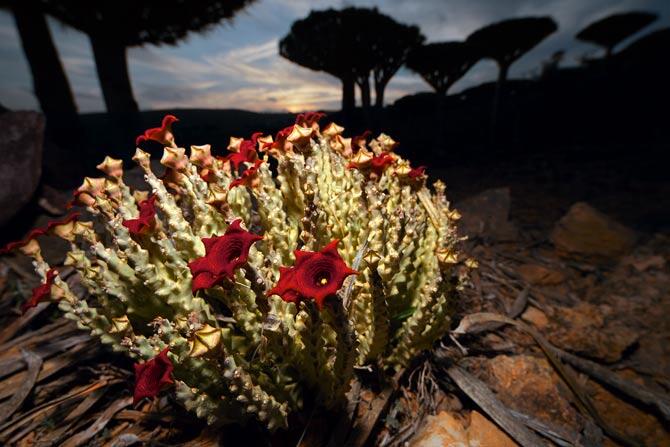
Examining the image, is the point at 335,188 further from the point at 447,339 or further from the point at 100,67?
the point at 100,67

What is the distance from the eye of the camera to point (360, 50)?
9.57 meters

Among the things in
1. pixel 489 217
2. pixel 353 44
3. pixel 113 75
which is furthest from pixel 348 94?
pixel 113 75

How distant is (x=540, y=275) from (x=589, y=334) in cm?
99

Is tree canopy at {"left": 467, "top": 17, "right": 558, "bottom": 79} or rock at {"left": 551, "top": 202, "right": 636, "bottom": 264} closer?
rock at {"left": 551, "top": 202, "right": 636, "bottom": 264}

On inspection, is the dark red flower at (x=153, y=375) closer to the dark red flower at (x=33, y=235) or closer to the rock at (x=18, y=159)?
the dark red flower at (x=33, y=235)

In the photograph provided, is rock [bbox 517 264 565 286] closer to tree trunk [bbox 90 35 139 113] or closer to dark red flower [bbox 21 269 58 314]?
dark red flower [bbox 21 269 58 314]

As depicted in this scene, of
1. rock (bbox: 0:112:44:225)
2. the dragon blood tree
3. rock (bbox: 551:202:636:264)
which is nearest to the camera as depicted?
the dragon blood tree

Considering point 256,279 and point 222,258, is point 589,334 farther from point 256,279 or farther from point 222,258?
point 222,258

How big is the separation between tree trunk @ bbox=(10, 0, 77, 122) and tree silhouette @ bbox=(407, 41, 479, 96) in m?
10.5

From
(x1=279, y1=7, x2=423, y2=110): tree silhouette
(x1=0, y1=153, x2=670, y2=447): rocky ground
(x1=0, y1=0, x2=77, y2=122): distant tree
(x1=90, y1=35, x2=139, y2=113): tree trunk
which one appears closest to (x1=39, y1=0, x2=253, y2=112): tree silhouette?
(x1=90, y1=35, x2=139, y2=113): tree trunk

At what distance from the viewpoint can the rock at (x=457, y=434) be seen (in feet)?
5.01

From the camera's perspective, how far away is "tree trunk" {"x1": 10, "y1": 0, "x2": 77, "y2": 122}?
288 inches

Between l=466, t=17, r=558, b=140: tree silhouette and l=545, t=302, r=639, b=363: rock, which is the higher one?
l=466, t=17, r=558, b=140: tree silhouette

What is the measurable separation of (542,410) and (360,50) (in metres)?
9.87
